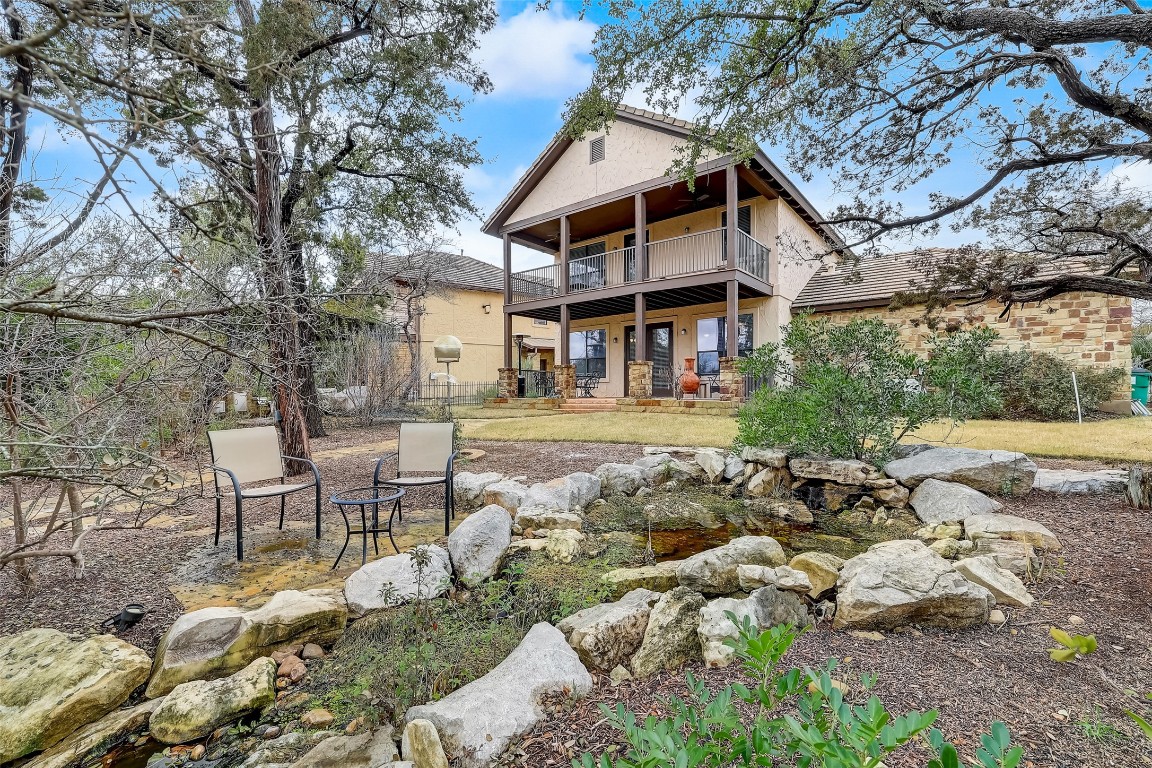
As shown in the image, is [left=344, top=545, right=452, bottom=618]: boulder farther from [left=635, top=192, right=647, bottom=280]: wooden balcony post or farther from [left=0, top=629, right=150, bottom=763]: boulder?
[left=635, top=192, right=647, bottom=280]: wooden balcony post

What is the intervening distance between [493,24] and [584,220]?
8888 mm

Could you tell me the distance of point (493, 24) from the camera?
656cm

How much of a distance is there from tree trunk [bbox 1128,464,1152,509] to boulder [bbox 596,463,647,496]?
391 centimetres

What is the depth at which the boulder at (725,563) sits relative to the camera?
272 centimetres

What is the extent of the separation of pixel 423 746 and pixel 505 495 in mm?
2851

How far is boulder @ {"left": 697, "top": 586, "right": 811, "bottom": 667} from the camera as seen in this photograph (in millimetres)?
2046

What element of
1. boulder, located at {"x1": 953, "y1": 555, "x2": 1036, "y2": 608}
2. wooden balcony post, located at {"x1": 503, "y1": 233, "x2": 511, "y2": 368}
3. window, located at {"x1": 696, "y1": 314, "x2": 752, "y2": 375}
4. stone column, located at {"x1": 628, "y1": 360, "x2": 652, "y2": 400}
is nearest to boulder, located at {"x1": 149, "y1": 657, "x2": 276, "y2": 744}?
boulder, located at {"x1": 953, "y1": 555, "x2": 1036, "y2": 608}

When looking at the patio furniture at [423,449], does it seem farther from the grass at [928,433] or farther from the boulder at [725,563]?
the grass at [928,433]

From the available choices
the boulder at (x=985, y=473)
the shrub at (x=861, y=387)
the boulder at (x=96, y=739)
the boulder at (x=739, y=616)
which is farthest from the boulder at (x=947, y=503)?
the boulder at (x=96, y=739)

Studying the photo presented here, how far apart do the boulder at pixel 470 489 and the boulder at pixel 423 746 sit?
121 inches

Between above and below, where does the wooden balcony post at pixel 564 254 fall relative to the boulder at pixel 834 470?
above

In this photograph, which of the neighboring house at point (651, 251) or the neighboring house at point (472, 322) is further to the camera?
the neighboring house at point (472, 322)

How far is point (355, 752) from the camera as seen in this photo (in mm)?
1673

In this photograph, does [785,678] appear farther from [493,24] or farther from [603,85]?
[493,24]
